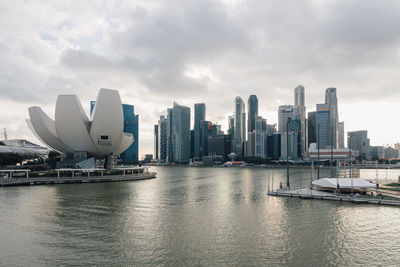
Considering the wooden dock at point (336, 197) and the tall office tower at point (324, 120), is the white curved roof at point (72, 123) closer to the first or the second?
the wooden dock at point (336, 197)

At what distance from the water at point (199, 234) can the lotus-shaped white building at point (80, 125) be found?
2636 centimetres

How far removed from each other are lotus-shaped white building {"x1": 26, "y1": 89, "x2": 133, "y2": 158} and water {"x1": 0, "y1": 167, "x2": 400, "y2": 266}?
26.4 meters

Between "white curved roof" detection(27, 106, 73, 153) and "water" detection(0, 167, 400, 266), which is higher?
"white curved roof" detection(27, 106, 73, 153)

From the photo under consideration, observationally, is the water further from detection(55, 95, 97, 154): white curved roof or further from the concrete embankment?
detection(55, 95, 97, 154): white curved roof

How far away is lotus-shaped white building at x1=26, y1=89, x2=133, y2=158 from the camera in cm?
4969

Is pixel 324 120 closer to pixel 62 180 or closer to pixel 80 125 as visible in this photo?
pixel 80 125

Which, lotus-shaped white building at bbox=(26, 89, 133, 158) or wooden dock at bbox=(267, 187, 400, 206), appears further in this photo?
lotus-shaped white building at bbox=(26, 89, 133, 158)

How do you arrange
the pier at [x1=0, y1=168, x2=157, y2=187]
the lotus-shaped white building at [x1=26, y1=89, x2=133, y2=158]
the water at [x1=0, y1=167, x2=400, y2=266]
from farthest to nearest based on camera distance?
the lotus-shaped white building at [x1=26, y1=89, x2=133, y2=158] → the pier at [x1=0, y1=168, x2=157, y2=187] → the water at [x1=0, y1=167, x2=400, y2=266]

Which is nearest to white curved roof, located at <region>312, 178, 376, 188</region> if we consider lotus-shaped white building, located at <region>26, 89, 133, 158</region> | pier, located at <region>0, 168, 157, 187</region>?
pier, located at <region>0, 168, 157, 187</region>

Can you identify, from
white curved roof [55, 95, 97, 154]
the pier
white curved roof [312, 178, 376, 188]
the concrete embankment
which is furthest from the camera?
white curved roof [55, 95, 97, 154]

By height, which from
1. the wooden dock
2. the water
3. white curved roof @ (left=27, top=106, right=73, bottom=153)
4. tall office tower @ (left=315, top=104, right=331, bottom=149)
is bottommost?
the water

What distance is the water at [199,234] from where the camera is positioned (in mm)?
12609

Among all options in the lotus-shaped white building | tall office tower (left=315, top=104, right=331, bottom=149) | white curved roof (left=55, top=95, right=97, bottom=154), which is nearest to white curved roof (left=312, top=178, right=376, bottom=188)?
the lotus-shaped white building

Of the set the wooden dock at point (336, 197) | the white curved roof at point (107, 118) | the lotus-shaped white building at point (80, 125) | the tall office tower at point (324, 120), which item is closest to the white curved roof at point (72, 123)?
the lotus-shaped white building at point (80, 125)
